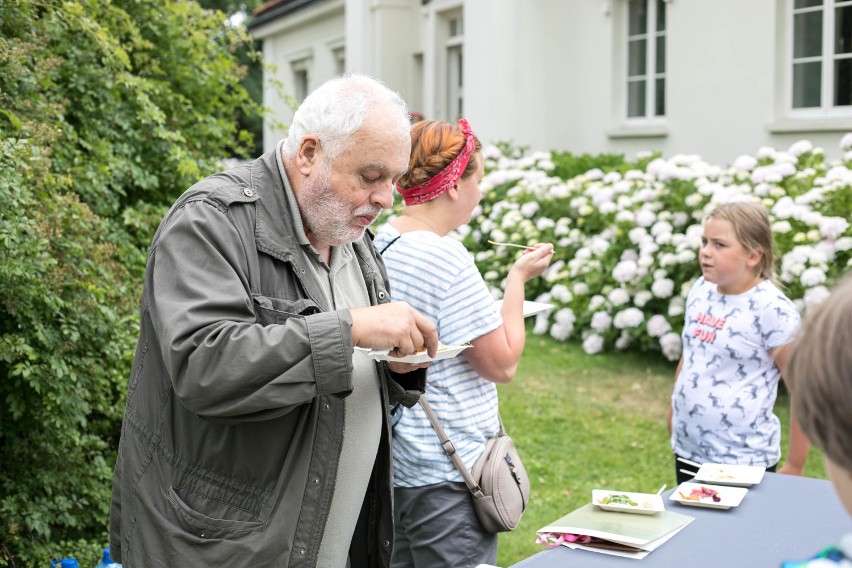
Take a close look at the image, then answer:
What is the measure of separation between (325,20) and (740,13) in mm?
12573

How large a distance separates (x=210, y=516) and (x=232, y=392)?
1.23ft

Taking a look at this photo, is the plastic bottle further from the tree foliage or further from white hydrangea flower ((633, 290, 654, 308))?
white hydrangea flower ((633, 290, 654, 308))

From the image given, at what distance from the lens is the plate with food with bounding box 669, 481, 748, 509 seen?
282cm

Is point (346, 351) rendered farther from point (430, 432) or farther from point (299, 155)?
point (430, 432)

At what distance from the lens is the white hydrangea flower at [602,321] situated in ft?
27.3

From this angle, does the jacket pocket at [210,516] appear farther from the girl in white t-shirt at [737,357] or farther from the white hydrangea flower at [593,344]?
the white hydrangea flower at [593,344]

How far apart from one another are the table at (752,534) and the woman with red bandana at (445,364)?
53cm

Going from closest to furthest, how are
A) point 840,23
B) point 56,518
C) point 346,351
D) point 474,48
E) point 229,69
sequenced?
point 346,351 → point 56,518 → point 229,69 → point 840,23 → point 474,48

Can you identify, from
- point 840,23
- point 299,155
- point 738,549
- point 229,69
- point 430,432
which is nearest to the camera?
point 299,155

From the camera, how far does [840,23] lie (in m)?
9.80

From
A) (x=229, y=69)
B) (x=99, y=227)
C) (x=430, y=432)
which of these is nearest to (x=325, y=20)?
(x=229, y=69)

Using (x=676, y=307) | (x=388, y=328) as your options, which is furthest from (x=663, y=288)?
(x=388, y=328)

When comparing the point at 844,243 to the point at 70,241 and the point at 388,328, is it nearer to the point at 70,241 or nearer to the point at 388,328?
the point at 70,241

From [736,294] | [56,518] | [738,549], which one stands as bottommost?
[56,518]
